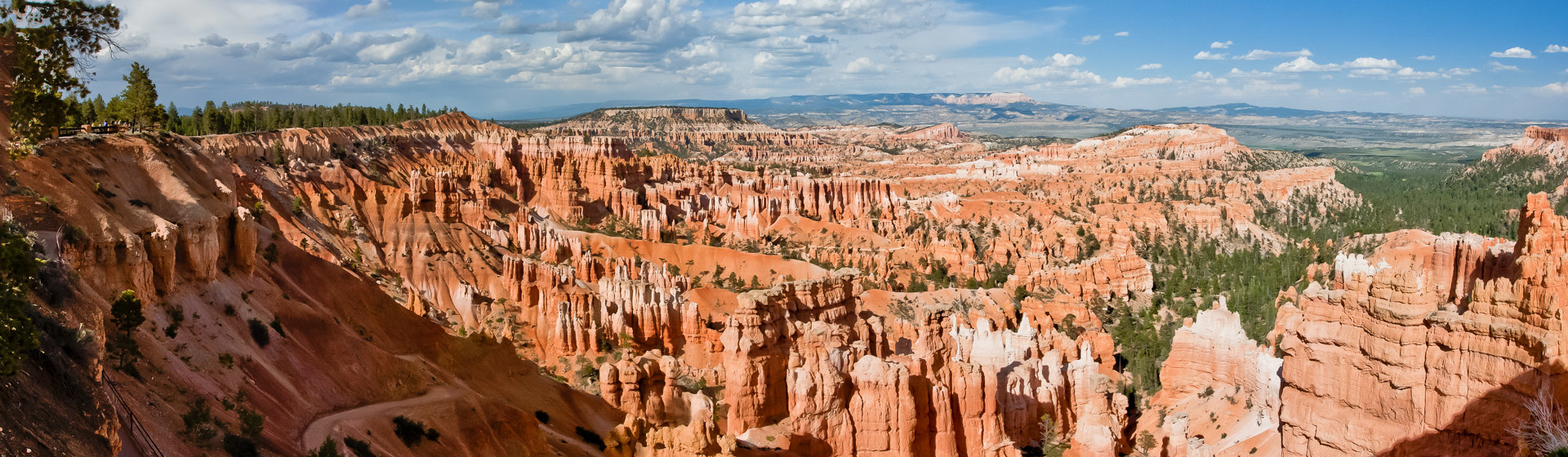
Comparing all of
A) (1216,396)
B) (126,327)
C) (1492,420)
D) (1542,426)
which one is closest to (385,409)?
(126,327)

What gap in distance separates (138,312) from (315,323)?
281 inches

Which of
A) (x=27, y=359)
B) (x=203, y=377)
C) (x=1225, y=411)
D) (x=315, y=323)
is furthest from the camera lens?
(x=1225, y=411)

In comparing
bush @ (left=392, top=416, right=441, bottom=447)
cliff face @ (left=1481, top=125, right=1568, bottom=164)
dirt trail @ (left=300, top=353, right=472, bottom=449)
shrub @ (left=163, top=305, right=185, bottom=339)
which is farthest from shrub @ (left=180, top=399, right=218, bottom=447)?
cliff face @ (left=1481, top=125, right=1568, bottom=164)

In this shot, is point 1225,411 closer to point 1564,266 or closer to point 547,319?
point 1564,266

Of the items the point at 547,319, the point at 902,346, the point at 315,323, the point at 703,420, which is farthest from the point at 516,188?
the point at 703,420

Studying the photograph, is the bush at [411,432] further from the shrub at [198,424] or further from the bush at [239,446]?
the shrub at [198,424]

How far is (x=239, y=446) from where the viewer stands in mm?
14805

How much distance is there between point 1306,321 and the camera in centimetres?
2380

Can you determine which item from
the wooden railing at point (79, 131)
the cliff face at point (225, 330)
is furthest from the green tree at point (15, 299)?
the wooden railing at point (79, 131)

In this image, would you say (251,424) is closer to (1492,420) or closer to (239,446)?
(239,446)

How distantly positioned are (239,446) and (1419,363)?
22.3 m

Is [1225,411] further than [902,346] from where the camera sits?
No

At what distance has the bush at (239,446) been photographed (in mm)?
14578

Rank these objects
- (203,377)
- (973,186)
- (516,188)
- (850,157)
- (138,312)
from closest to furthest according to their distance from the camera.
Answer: (138,312) < (203,377) < (516,188) < (973,186) < (850,157)
